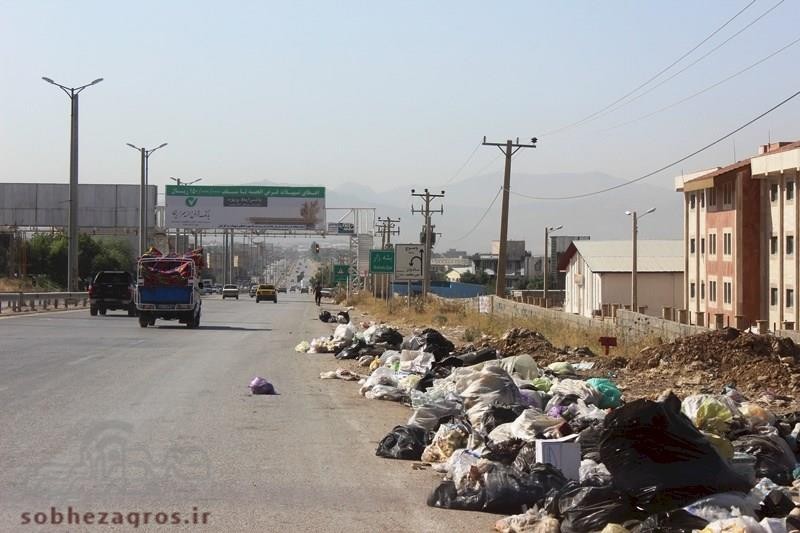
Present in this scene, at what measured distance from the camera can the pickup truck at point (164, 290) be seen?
35656 millimetres

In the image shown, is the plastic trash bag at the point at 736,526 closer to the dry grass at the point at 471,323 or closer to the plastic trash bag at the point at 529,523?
the plastic trash bag at the point at 529,523

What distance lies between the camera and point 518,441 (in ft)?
31.8

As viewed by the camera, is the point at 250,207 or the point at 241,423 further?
the point at 250,207

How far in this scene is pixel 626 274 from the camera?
82.5m

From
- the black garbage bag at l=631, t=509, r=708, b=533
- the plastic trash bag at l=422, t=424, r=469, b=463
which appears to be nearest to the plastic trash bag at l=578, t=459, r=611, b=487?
the black garbage bag at l=631, t=509, r=708, b=533

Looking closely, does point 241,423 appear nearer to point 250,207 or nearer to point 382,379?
point 382,379

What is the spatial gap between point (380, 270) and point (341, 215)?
4818cm

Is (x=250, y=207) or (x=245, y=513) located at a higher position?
(x=250, y=207)

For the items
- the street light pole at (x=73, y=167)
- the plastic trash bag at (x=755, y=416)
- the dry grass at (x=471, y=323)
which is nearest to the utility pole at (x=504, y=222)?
the dry grass at (x=471, y=323)

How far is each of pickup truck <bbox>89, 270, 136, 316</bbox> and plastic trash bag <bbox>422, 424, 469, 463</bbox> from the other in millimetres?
36997

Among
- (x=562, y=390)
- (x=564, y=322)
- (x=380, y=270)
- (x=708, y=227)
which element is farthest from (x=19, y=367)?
(x=708, y=227)

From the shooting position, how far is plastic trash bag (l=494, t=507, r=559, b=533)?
7.30m

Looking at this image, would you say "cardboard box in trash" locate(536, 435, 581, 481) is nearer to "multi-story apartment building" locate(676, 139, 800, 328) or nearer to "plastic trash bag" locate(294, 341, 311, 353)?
"plastic trash bag" locate(294, 341, 311, 353)

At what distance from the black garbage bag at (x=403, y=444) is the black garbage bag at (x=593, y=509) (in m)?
3.14
